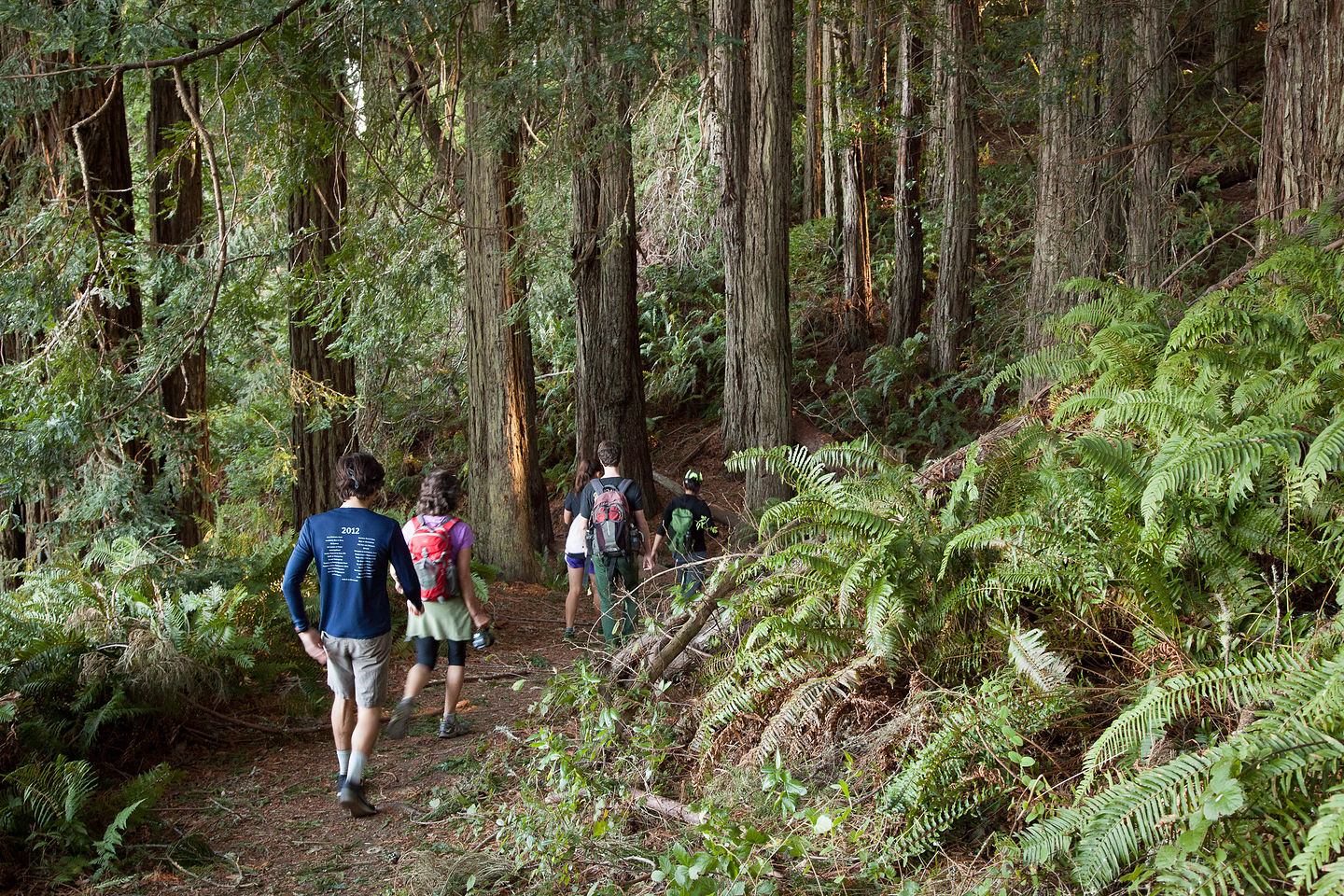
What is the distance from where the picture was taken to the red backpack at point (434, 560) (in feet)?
20.0

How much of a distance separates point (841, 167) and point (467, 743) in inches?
596

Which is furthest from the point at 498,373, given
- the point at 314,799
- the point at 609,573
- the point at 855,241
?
the point at 855,241

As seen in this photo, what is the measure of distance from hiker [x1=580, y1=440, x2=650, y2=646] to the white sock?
263 centimetres

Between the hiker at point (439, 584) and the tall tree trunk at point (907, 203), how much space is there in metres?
12.1

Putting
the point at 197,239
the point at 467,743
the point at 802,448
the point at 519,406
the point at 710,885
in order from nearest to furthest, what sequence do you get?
1. the point at 710,885
2. the point at 802,448
3. the point at 467,743
4. the point at 197,239
5. the point at 519,406

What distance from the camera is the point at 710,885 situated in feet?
12.4

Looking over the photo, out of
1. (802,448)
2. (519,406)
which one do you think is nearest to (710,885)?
(802,448)

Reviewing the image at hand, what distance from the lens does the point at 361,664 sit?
17.6 feet

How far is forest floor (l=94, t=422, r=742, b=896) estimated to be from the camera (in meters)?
4.78

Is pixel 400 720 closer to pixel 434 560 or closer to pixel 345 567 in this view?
pixel 434 560

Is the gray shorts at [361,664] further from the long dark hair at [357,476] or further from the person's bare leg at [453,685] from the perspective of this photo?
the person's bare leg at [453,685]

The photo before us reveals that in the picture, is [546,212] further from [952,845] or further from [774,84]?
[952,845]

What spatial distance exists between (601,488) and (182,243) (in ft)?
17.0

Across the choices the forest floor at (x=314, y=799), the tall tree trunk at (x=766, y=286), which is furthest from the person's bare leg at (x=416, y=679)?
the tall tree trunk at (x=766, y=286)
